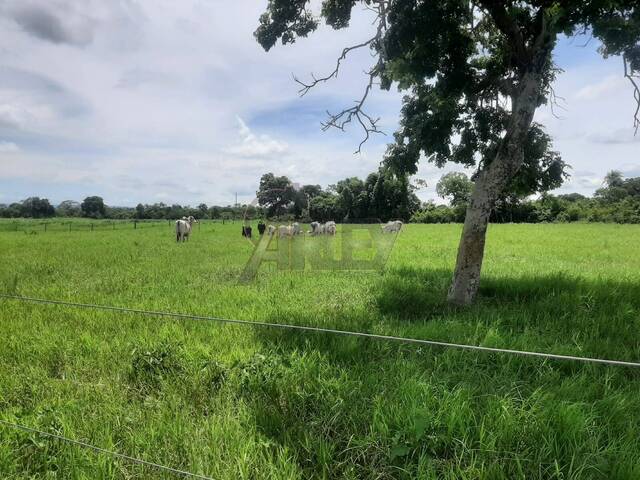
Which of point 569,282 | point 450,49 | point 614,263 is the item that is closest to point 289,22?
point 450,49

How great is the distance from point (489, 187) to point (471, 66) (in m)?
2.56

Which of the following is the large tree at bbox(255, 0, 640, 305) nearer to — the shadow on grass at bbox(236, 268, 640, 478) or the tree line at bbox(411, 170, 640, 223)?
the shadow on grass at bbox(236, 268, 640, 478)

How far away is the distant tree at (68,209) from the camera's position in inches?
3131

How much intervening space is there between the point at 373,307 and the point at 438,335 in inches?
59.7

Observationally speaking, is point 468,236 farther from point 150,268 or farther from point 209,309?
point 150,268

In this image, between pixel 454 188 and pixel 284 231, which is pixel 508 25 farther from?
pixel 454 188

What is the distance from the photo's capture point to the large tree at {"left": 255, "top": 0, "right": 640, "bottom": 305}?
18.4ft

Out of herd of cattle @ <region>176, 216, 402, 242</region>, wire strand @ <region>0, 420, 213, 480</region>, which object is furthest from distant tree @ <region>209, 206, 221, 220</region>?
wire strand @ <region>0, 420, 213, 480</region>

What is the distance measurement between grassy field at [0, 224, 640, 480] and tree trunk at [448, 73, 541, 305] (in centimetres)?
46

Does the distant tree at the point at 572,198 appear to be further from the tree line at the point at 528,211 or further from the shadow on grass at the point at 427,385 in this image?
the shadow on grass at the point at 427,385

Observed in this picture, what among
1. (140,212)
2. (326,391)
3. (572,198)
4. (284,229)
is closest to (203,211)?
(140,212)

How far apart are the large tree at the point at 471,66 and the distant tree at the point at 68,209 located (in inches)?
3463

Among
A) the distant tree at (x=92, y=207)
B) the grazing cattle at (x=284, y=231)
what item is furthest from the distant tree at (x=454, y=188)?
the distant tree at (x=92, y=207)

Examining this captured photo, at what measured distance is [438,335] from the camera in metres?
4.32
